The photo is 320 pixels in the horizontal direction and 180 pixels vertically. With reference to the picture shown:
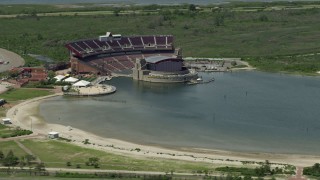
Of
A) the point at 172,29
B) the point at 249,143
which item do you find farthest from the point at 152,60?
the point at 172,29

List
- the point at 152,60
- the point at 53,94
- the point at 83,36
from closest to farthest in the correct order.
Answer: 1. the point at 53,94
2. the point at 152,60
3. the point at 83,36

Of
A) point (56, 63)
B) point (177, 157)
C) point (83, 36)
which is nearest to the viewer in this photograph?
point (177, 157)

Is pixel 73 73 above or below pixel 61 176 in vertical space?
above

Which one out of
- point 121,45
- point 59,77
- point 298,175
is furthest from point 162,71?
point 298,175

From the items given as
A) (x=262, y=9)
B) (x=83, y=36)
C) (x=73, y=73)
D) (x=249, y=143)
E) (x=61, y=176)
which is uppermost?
(x=262, y=9)

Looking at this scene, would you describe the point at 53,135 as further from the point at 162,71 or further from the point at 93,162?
the point at 162,71

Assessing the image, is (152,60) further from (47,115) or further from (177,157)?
(177,157)

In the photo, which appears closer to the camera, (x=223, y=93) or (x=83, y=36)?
(x=223, y=93)

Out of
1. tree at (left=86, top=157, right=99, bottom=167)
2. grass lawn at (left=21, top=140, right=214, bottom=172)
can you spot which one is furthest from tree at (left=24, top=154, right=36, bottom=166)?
tree at (left=86, top=157, right=99, bottom=167)
